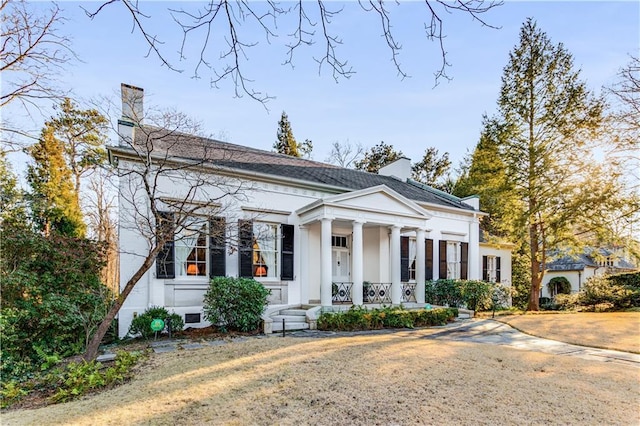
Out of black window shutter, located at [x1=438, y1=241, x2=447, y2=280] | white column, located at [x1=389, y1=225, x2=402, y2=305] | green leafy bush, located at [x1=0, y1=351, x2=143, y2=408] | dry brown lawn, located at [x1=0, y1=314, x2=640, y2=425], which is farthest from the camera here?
black window shutter, located at [x1=438, y1=241, x2=447, y2=280]

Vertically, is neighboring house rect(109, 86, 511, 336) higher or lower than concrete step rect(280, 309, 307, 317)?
higher

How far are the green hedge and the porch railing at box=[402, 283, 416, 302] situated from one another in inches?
89.3

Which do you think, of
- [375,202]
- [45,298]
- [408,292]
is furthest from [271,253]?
[45,298]

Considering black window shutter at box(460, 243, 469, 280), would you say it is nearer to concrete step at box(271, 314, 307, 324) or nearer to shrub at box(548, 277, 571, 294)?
concrete step at box(271, 314, 307, 324)

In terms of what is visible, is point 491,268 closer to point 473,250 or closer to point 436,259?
point 473,250

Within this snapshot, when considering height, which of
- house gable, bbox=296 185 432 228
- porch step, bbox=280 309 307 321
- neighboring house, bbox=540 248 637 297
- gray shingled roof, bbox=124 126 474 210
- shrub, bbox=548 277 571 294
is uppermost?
gray shingled roof, bbox=124 126 474 210

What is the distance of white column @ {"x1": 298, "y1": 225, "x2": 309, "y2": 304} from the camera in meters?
12.8

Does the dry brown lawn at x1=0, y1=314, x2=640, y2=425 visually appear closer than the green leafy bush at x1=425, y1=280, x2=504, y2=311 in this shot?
Yes

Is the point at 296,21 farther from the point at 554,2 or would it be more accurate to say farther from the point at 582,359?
the point at 582,359

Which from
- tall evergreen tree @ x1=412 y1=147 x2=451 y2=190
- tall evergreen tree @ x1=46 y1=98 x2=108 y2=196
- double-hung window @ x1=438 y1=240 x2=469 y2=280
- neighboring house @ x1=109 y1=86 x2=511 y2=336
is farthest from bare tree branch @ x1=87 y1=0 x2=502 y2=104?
tall evergreen tree @ x1=412 y1=147 x2=451 y2=190

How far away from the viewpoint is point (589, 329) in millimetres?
11328

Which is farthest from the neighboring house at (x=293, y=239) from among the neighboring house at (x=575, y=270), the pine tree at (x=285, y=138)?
the pine tree at (x=285, y=138)

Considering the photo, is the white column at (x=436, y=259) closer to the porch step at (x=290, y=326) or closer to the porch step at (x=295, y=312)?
the porch step at (x=295, y=312)

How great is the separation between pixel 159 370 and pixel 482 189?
17.1 meters
